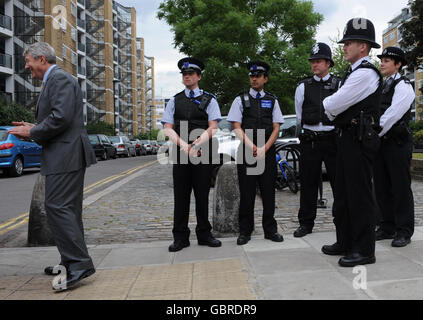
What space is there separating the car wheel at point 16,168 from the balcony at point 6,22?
24561 millimetres

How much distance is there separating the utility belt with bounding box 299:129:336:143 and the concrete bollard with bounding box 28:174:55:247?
3116mm

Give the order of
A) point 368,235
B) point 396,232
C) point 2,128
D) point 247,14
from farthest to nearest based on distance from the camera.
A: point 247,14 < point 2,128 < point 396,232 < point 368,235

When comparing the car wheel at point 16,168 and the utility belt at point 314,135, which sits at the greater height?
the utility belt at point 314,135

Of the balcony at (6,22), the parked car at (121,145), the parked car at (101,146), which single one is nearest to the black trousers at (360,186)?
the parked car at (101,146)

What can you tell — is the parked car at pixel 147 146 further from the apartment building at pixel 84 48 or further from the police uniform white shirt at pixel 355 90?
the police uniform white shirt at pixel 355 90

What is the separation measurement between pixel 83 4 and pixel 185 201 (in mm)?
65452

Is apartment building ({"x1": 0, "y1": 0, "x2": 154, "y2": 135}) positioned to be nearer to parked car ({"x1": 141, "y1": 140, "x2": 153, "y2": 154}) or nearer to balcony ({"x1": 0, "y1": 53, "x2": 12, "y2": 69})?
balcony ({"x1": 0, "y1": 53, "x2": 12, "y2": 69})

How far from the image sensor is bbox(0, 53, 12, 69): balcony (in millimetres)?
36375

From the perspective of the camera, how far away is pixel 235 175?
5676 mm

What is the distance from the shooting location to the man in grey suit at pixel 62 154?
373 centimetres

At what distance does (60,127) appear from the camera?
373 centimetres

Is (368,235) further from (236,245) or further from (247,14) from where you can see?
(247,14)

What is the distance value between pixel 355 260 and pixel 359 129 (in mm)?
1100
